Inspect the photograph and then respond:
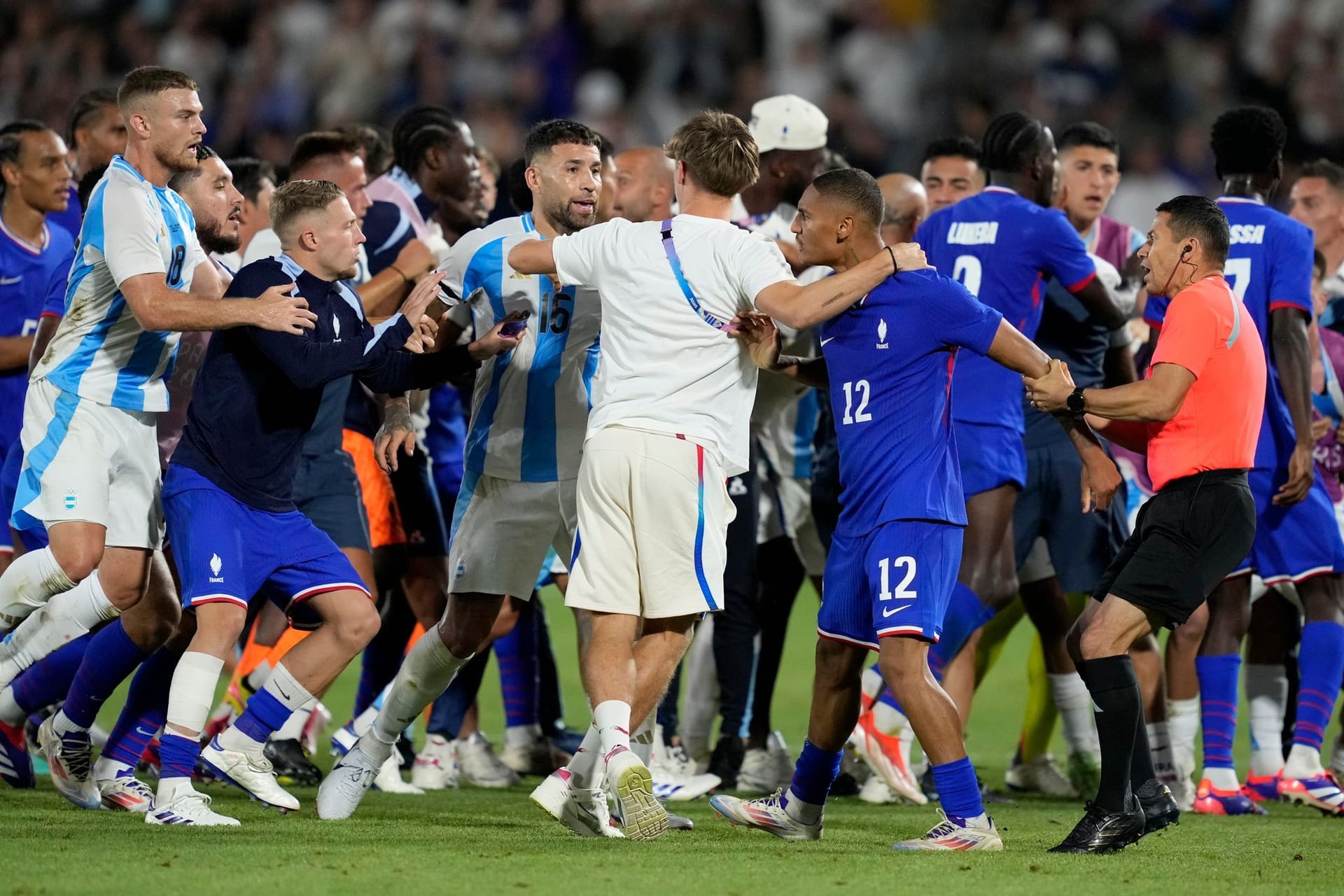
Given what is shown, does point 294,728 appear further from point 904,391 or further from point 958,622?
point 904,391

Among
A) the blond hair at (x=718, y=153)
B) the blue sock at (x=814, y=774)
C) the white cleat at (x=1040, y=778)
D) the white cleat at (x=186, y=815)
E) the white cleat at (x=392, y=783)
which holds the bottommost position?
the white cleat at (x=1040, y=778)

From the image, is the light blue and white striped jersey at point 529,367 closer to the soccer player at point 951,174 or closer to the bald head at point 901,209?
the bald head at point 901,209

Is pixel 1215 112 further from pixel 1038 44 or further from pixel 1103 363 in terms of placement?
pixel 1103 363

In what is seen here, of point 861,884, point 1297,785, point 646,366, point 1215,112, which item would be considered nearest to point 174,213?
point 646,366

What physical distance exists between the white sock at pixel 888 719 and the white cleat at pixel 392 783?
6.36 feet

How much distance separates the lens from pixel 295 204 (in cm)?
625

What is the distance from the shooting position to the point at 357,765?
6.25 m

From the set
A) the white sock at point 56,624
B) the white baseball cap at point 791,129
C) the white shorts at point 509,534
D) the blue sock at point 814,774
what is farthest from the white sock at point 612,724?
the white baseball cap at point 791,129

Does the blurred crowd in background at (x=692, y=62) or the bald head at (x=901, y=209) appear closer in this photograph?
the bald head at (x=901, y=209)

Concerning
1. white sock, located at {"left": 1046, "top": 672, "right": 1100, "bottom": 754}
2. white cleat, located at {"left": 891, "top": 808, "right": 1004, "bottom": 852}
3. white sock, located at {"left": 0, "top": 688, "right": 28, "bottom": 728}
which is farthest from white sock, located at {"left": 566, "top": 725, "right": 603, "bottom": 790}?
white sock, located at {"left": 1046, "top": 672, "right": 1100, "bottom": 754}

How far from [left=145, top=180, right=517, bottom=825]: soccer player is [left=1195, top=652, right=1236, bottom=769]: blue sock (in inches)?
133

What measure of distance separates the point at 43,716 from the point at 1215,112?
43.4 feet

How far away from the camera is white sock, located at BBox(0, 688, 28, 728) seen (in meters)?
6.80

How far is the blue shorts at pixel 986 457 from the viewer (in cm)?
702
